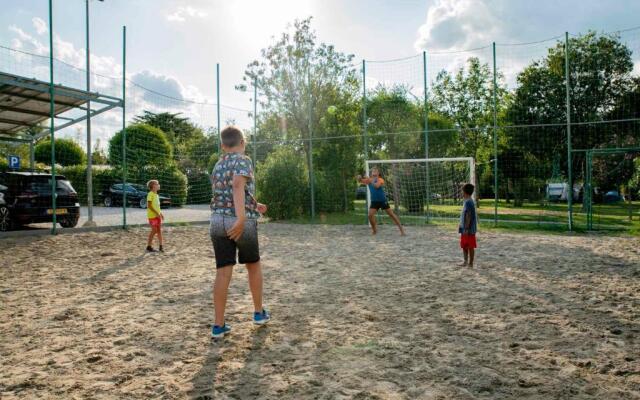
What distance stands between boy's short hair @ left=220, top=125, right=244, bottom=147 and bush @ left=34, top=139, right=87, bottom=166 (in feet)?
80.1

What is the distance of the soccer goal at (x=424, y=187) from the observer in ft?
50.2

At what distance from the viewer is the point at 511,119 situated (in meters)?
20.3

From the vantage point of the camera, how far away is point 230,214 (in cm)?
368

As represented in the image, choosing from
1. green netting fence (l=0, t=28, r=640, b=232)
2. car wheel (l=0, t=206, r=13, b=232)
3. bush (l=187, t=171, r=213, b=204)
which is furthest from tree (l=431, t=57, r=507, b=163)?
car wheel (l=0, t=206, r=13, b=232)

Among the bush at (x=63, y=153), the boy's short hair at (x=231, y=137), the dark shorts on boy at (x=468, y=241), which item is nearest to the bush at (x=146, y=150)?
the bush at (x=63, y=153)

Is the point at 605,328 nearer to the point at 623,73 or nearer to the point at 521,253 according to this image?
the point at 521,253

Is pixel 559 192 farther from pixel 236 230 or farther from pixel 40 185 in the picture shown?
pixel 236 230

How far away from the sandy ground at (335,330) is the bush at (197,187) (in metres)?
10.2

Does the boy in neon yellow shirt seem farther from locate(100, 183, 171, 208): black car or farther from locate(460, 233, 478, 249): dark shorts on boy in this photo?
locate(100, 183, 171, 208): black car

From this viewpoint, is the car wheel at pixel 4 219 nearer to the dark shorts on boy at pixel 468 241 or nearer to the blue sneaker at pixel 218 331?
the blue sneaker at pixel 218 331

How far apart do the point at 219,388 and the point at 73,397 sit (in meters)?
0.83

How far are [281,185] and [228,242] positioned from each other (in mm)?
12482

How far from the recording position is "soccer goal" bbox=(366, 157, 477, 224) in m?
15.3

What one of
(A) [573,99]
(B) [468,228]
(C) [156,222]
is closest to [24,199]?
(C) [156,222]
